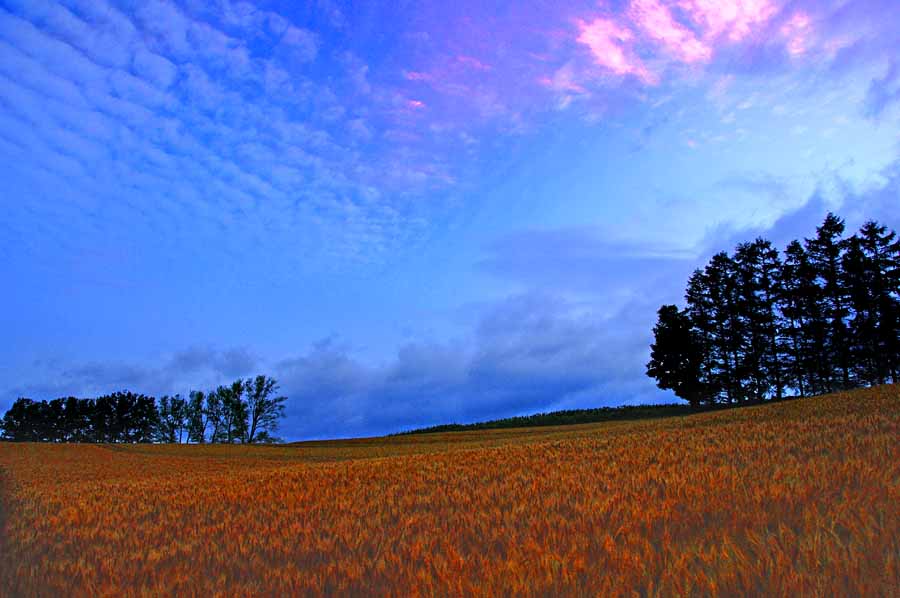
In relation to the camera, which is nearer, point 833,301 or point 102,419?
point 833,301

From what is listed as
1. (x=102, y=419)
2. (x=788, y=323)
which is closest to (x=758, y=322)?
(x=788, y=323)

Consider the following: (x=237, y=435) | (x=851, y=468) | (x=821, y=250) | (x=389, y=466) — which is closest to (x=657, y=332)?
(x=821, y=250)

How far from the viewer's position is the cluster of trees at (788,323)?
166 feet

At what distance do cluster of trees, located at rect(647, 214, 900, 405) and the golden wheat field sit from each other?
5057 centimetres

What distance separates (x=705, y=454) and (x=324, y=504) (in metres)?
6.32

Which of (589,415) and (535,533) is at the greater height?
(535,533)

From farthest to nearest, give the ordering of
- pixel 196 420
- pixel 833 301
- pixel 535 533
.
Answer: pixel 196 420, pixel 833 301, pixel 535 533

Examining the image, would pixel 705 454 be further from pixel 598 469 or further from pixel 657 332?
pixel 657 332

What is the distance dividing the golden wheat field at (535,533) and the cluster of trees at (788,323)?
50.6 metres

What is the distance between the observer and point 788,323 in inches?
2223

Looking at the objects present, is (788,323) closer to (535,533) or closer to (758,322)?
(758,322)

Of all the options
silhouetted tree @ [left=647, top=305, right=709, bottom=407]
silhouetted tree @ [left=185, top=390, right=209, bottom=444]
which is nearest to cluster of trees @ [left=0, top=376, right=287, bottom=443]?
silhouetted tree @ [left=185, top=390, right=209, bottom=444]

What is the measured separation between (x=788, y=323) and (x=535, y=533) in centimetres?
6160

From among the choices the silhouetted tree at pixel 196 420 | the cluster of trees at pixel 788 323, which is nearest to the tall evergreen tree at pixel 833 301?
the cluster of trees at pixel 788 323
